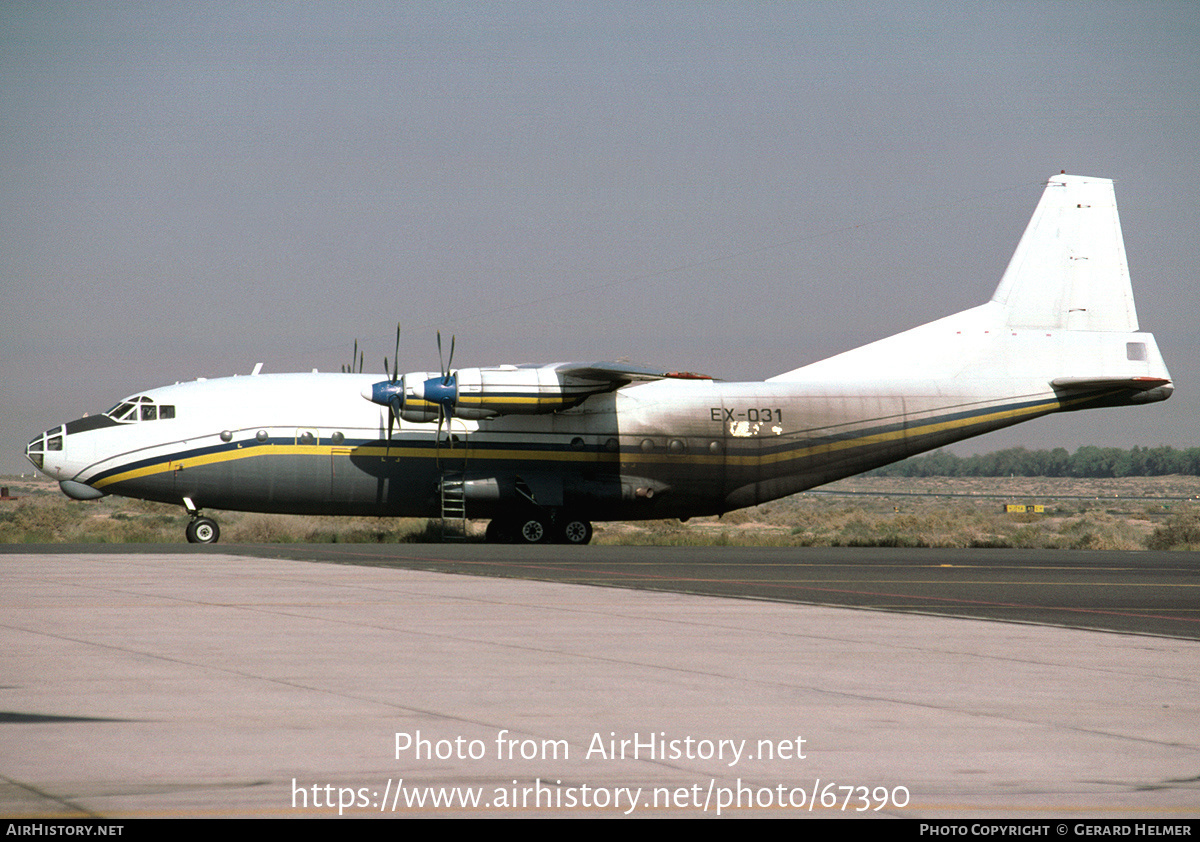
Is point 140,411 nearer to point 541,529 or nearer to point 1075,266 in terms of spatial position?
point 541,529

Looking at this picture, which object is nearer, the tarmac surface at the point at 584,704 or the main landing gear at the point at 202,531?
the tarmac surface at the point at 584,704

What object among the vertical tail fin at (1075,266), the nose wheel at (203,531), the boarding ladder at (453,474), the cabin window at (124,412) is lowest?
the nose wheel at (203,531)

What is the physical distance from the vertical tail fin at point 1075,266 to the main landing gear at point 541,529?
49.5 ft

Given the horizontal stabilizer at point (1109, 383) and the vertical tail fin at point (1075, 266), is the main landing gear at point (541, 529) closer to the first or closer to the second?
the vertical tail fin at point (1075, 266)

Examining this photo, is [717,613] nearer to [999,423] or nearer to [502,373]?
[502,373]

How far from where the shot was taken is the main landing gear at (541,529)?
3628 centimetres

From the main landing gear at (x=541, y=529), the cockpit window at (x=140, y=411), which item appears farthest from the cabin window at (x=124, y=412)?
the main landing gear at (x=541, y=529)

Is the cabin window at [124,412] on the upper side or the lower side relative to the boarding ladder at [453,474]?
upper

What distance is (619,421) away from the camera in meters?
36.5

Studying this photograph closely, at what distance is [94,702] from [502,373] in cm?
2618

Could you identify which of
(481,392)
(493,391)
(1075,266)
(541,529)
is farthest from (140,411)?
(1075,266)

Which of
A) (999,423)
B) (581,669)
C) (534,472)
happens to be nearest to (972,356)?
(999,423)

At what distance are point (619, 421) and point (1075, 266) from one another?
1554 centimetres
